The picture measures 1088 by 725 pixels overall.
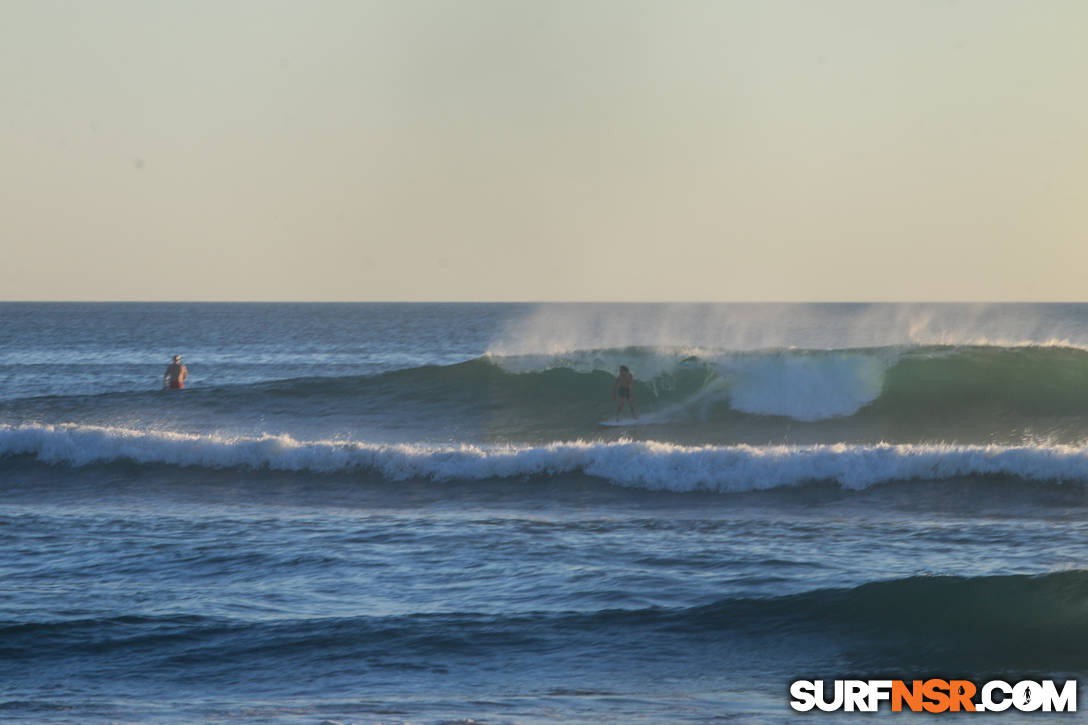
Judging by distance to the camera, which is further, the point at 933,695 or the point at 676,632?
the point at 676,632

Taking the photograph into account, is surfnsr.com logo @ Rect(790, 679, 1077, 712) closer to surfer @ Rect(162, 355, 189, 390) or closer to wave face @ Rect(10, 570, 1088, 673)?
wave face @ Rect(10, 570, 1088, 673)

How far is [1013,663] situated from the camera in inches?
358

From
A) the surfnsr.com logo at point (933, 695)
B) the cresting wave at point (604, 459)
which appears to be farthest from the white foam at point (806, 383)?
the surfnsr.com logo at point (933, 695)

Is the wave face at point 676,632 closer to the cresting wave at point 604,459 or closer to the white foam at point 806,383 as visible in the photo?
the cresting wave at point 604,459

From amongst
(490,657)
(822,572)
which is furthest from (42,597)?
(822,572)

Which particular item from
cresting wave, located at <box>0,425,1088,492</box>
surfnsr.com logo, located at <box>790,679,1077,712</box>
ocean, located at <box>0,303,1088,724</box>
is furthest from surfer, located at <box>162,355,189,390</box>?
surfnsr.com logo, located at <box>790,679,1077,712</box>

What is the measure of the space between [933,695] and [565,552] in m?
4.65

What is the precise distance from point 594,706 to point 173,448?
13.8 m

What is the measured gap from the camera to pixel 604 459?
17547 mm

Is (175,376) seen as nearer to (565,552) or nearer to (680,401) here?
(680,401)

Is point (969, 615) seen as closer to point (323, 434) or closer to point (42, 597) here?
point (42, 597)

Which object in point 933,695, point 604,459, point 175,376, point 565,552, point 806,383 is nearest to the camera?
point 933,695

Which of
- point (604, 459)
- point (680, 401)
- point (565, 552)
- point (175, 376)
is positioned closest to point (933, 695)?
point (565, 552)

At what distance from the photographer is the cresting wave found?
16.4 meters
